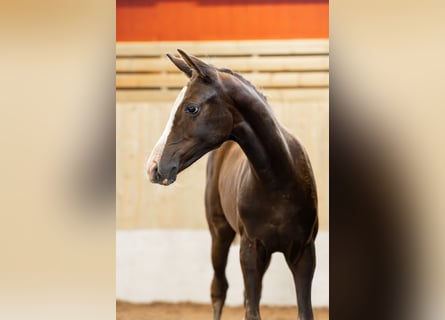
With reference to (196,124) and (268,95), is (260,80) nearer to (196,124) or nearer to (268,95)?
(268,95)

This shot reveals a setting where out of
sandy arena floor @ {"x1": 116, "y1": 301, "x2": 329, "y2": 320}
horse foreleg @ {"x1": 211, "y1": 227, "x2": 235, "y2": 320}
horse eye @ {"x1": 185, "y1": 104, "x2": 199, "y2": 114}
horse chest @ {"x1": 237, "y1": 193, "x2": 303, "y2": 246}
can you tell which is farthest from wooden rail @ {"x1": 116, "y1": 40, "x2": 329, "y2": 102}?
sandy arena floor @ {"x1": 116, "y1": 301, "x2": 329, "y2": 320}

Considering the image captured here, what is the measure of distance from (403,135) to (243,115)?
0.63 m

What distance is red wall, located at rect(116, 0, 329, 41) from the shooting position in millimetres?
2186

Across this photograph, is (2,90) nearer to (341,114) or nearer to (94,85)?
(94,85)

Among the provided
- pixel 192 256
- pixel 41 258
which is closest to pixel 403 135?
pixel 192 256

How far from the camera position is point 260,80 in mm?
2186

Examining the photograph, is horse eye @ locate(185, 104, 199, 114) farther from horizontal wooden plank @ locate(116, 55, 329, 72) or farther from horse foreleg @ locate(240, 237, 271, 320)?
horse foreleg @ locate(240, 237, 271, 320)

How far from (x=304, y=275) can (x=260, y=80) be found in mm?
718

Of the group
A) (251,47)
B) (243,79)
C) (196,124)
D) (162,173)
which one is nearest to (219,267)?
(162,173)

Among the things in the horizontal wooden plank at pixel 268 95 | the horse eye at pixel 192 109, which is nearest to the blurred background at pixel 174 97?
the horizontal wooden plank at pixel 268 95

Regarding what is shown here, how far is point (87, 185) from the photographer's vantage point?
223 cm

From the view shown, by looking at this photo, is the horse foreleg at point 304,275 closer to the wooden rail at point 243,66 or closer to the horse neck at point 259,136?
the horse neck at point 259,136

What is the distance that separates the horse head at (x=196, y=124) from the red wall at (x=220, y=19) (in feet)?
0.87

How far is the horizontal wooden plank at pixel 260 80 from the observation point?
2174 millimetres
